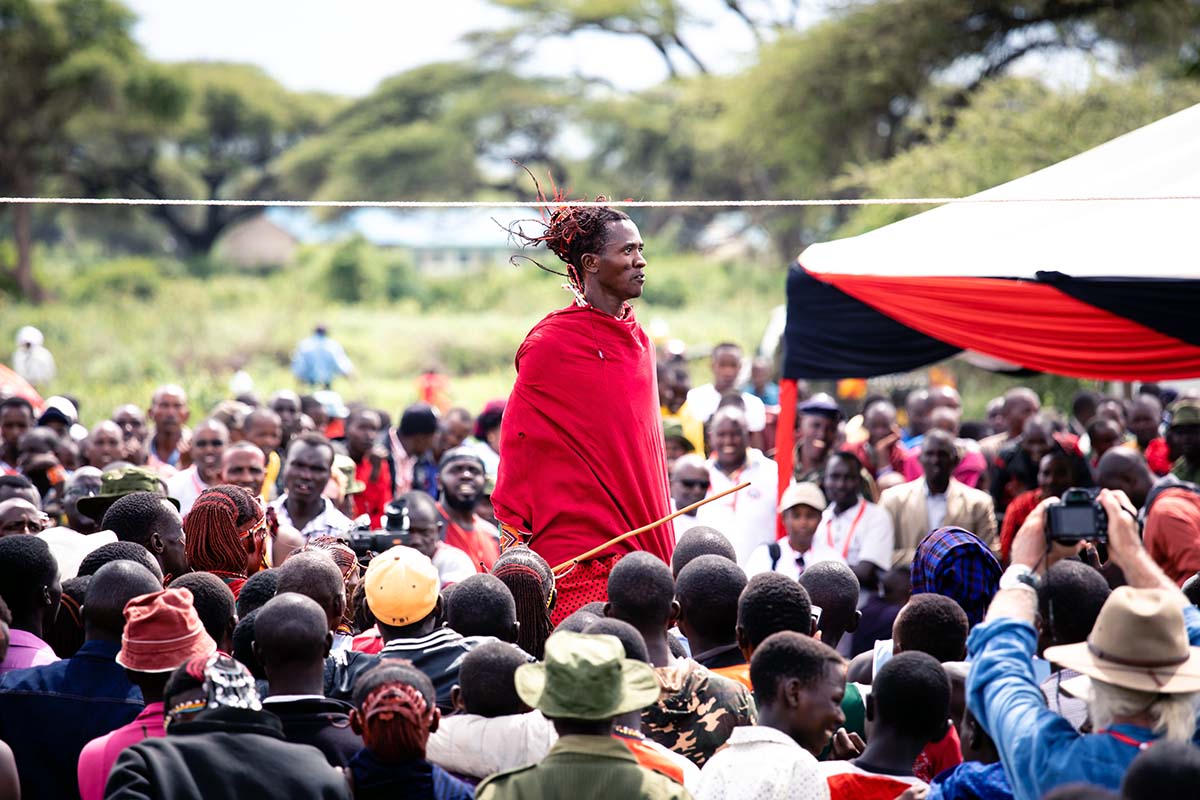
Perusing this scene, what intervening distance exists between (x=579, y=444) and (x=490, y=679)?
2.12 m

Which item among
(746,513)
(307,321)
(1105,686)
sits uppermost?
(1105,686)

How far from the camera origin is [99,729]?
4.24m

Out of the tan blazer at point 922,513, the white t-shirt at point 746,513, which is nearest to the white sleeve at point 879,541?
the tan blazer at point 922,513

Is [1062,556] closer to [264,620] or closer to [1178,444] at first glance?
[264,620]

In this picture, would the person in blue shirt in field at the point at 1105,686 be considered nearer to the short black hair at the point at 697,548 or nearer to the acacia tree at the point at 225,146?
the short black hair at the point at 697,548

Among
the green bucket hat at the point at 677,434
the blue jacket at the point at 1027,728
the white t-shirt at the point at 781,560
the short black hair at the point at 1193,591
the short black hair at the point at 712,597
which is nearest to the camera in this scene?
the blue jacket at the point at 1027,728

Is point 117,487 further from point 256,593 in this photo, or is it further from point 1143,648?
point 1143,648

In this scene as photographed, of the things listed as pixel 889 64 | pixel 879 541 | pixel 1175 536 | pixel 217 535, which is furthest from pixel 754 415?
pixel 889 64

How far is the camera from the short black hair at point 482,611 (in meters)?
4.44

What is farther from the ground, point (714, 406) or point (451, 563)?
point (714, 406)

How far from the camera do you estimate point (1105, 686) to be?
3.29 metres

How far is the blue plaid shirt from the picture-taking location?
16.4 ft

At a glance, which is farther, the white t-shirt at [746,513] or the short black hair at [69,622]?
the white t-shirt at [746,513]

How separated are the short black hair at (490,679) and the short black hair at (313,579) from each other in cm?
81
